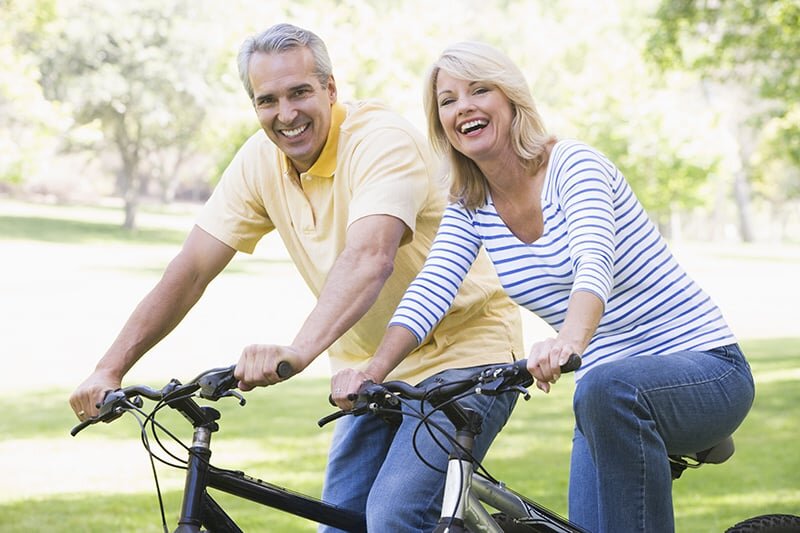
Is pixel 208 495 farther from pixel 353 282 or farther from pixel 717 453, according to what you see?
pixel 717 453

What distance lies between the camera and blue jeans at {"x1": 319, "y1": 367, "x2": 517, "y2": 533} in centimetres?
343

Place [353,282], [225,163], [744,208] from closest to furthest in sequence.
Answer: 1. [353,282]
2. [225,163]
3. [744,208]

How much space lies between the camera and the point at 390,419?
135 inches

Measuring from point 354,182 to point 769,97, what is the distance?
12.1 metres

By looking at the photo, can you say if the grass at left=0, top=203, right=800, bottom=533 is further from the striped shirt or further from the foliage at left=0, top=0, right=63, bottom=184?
the foliage at left=0, top=0, right=63, bottom=184

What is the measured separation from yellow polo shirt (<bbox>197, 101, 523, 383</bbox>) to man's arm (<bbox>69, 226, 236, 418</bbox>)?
0.21ft

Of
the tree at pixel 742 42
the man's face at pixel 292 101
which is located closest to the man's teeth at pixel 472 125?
the man's face at pixel 292 101

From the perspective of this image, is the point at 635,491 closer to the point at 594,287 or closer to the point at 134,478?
the point at 594,287

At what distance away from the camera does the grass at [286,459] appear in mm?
7805

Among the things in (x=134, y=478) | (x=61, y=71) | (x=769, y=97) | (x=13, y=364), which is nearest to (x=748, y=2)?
(x=769, y=97)

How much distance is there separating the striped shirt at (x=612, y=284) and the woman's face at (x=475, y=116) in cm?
17

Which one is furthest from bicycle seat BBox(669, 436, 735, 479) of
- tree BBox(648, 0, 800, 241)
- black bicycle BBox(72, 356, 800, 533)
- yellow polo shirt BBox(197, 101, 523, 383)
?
tree BBox(648, 0, 800, 241)

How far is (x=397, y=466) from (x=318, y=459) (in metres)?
6.72

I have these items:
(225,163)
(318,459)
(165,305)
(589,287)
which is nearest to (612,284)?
(589,287)
